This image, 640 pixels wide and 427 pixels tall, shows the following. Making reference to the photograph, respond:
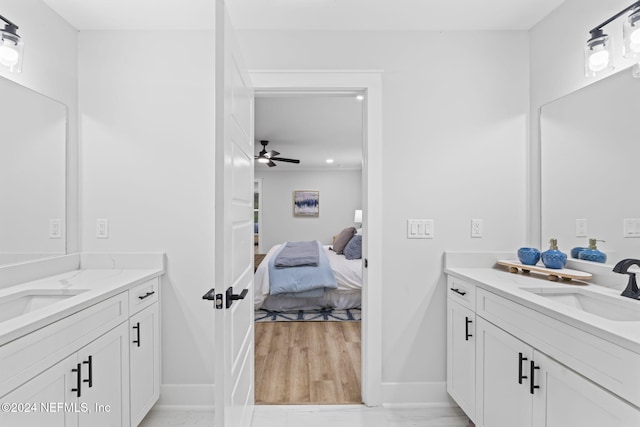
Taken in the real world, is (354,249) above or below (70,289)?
below

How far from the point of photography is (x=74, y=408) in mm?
1292

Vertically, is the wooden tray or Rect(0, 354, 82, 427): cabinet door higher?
the wooden tray

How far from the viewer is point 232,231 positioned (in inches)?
55.6

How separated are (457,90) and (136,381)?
8.44ft

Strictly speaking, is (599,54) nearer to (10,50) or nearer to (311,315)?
(10,50)

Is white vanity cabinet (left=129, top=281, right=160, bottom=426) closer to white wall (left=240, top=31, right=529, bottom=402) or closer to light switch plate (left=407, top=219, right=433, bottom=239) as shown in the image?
white wall (left=240, top=31, right=529, bottom=402)

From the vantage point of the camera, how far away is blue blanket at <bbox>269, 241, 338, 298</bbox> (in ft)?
12.3

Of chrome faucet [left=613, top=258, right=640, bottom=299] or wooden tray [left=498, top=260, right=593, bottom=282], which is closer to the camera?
chrome faucet [left=613, top=258, right=640, bottom=299]

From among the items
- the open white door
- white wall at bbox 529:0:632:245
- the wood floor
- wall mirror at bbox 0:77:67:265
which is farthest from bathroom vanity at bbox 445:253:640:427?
wall mirror at bbox 0:77:67:265

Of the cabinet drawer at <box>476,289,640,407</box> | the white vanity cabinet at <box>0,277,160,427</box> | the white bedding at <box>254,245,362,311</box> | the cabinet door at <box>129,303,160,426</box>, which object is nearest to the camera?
the cabinet drawer at <box>476,289,640,407</box>

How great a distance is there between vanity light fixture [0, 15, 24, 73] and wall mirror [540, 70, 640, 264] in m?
2.85

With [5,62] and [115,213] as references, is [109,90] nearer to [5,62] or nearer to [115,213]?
[5,62]

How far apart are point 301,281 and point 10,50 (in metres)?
3.01

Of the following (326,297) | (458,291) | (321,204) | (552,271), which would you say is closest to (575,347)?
(552,271)
